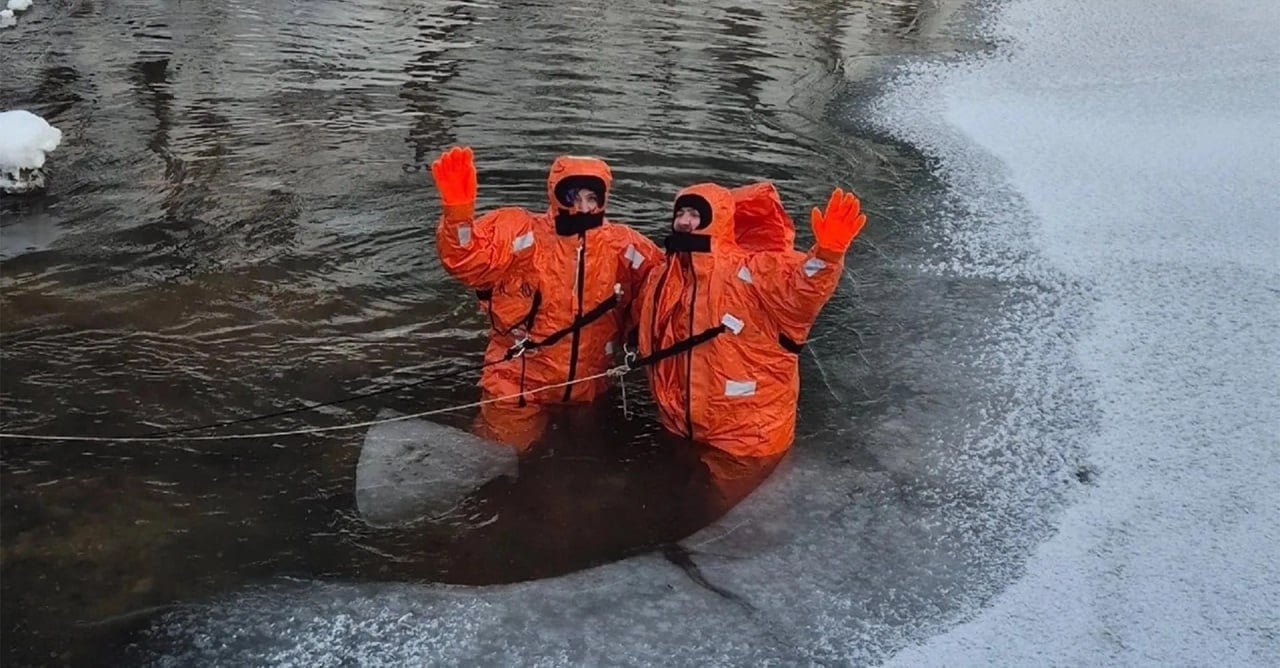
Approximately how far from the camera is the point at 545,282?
4.36 meters

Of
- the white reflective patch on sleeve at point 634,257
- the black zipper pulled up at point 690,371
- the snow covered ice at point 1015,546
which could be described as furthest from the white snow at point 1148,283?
the white reflective patch on sleeve at point 634,257

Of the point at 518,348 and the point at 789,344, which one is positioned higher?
the point at 789,344

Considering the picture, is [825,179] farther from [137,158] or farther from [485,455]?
[137,158]

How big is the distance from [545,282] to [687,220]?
2.02ft

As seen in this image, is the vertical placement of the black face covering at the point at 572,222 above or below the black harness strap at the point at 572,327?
above

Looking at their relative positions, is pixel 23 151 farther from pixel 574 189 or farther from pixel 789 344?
pixel 789 344

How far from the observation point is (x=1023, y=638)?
11.7 feet

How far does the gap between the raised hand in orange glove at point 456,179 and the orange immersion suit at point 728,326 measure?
2.58 ft

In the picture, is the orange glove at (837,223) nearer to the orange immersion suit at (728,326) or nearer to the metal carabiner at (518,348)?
the orange immersion suit at (728,326)

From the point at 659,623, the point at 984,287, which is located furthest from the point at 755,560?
the point at 984,287

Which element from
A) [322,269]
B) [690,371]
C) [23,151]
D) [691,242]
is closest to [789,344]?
[690,371]

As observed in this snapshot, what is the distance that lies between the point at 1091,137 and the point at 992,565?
517 cm

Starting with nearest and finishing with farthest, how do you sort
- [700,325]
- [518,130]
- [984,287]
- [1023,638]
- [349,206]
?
[1023,638] → [700,325] → [984,287] → [349,206] → [518,130]

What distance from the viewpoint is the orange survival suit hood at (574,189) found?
4.24 meters
